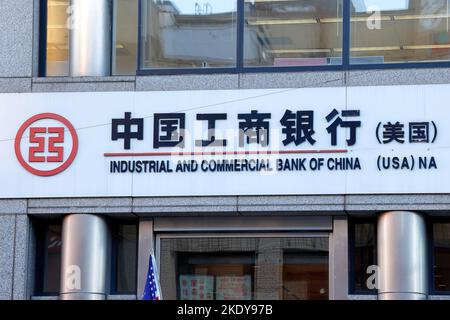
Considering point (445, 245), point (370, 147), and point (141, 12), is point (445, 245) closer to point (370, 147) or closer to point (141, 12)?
point (370, 147)

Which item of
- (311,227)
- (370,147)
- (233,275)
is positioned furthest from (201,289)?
(370,147)

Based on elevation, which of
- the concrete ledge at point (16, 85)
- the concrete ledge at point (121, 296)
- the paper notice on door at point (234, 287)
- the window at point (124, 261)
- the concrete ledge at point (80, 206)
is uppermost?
the concrete ledge at point (16, 85)

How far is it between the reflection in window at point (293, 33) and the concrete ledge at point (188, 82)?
45cm

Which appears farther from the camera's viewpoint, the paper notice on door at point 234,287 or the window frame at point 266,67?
the paper notice on door at point 234,287

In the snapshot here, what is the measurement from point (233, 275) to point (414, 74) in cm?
385

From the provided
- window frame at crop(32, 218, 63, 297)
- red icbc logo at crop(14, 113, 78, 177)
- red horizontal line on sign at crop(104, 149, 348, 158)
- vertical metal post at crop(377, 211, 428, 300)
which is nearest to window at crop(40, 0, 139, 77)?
red icbc logo at crop(14, 113, 78, 177)

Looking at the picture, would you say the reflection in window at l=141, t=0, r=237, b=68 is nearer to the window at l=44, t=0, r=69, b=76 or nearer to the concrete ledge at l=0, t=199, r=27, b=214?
the window at l=44, t=0, r=69, b=76

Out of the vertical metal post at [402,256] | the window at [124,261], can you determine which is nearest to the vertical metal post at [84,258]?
the window at [124,261]

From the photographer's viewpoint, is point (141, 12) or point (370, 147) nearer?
point (370, 147)

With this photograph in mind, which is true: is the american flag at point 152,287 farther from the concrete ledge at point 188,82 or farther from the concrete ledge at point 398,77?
the concrete ledge at point 398,77

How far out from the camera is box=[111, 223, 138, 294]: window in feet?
50.9

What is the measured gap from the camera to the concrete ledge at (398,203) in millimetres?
14555

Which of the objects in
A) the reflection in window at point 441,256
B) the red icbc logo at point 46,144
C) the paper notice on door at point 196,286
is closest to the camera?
the reflection in window at point 441,256

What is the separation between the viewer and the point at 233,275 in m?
15.3
